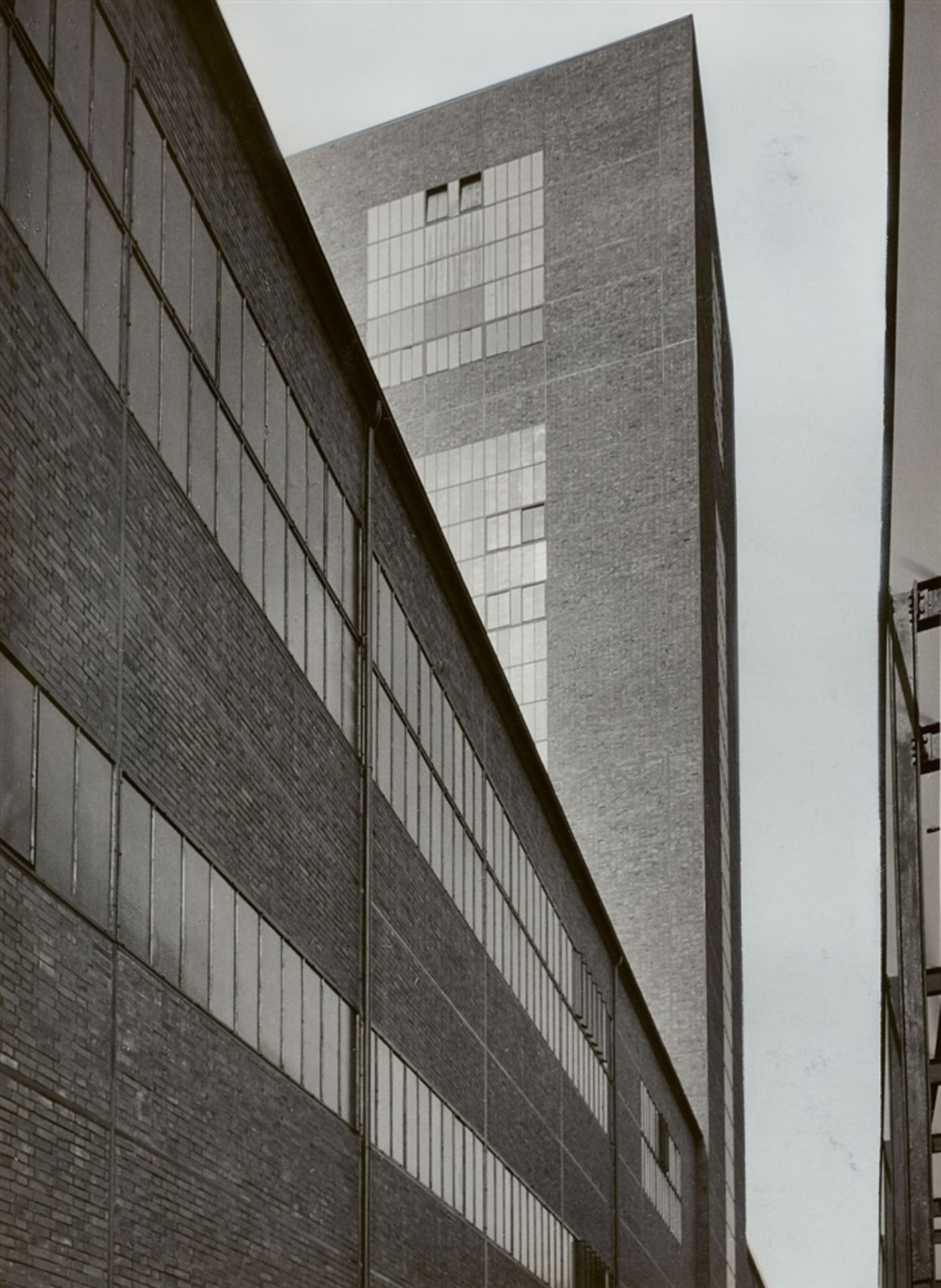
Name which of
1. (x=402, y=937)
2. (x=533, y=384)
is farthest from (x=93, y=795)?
(x=533, y=384)

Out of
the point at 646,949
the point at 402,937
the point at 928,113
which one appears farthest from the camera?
the point at 646,949

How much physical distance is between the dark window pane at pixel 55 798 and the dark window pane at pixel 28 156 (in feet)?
12.0

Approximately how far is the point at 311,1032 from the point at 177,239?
30.2 feet

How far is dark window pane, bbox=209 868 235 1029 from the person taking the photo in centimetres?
1848

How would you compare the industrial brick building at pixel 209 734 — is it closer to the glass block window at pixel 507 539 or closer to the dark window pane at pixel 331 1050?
the dark window pane at pixel 331 1050

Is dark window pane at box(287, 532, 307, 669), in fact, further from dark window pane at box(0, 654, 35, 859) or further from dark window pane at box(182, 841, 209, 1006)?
dark window pane at box(0, 654, 35, 859)

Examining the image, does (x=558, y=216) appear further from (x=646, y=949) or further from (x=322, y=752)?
(x=322, y=752)

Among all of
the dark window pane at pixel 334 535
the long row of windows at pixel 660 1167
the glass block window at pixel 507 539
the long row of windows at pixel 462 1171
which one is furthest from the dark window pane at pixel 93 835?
the glass block window at pixel 507 539

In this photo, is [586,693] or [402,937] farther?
[586,693]

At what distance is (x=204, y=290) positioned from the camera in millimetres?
19266

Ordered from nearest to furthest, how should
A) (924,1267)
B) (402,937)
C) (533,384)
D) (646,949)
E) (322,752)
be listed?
(924,1267) → (322,752) → (402,937) → (646,949) → (533,384)

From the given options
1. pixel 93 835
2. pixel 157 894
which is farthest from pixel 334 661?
pixel 93 835

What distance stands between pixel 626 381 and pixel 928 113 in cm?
5675

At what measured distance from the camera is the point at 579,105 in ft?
230
